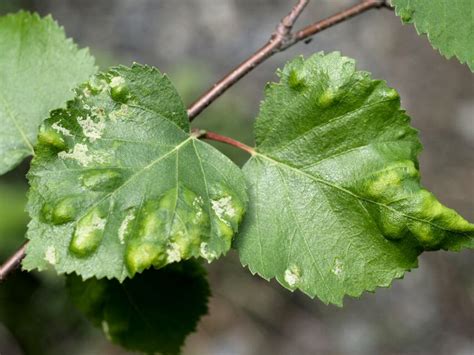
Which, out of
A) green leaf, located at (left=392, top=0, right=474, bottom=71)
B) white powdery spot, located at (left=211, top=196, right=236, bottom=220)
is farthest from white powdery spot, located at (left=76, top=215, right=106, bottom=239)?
green leaf, located at (left=392, top=0, right=474, bottom=71)

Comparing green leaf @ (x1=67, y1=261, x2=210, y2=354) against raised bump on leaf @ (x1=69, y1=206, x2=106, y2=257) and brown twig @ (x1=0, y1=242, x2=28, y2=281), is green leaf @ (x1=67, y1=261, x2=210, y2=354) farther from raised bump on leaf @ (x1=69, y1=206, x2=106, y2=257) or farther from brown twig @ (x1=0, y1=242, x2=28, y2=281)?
raised bump on leaf @ (x1=69, y1=206, x2=106, y2=257)

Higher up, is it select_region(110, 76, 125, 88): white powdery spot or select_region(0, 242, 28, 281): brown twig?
select_region(110, 76, 125, 88): white powdery spot

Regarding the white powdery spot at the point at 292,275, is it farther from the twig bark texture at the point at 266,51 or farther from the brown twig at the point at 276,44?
the brown twig at the point at 276,44

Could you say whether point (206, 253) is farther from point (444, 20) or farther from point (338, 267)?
point (444, 20)

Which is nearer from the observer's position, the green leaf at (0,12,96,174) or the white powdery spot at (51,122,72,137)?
the white powdery spot at (51,122,72,137)

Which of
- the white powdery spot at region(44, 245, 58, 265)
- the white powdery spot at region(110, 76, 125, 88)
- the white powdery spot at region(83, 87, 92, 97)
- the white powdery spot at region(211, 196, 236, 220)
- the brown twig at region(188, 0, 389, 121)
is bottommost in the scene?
the white powdery spot at region(44, 245, 58, 265)

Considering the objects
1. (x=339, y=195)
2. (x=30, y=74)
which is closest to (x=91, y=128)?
(x=30, y=74)
